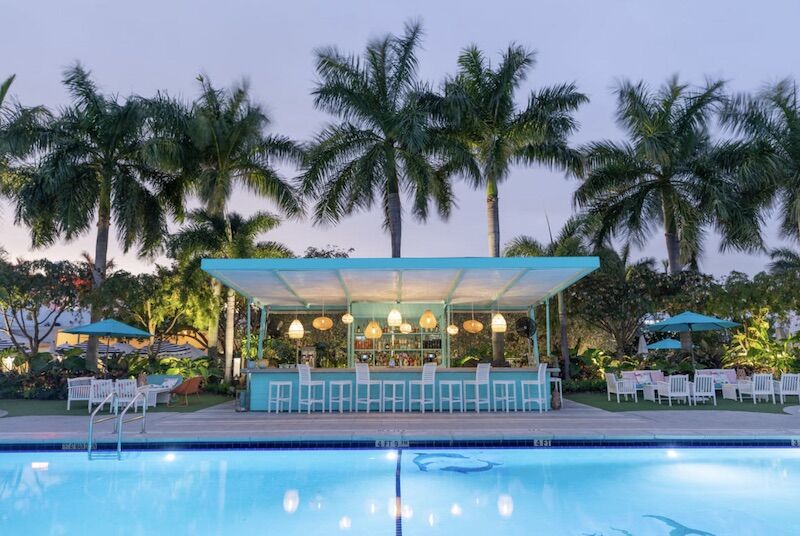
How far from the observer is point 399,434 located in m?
8.60

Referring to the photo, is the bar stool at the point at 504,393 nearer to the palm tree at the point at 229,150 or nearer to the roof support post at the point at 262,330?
the roof support post at the point at 262,330

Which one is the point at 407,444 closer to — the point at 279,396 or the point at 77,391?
the point at 279,396

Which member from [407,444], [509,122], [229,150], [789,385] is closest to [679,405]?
[789,385]

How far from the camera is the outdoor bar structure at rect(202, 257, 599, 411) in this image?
11.1 m

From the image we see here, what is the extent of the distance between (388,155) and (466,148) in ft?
7.80

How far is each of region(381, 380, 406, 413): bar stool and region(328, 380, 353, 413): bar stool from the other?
2.25 feet

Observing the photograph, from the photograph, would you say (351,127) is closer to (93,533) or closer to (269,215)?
(269,215)

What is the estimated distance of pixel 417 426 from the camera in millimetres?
9648

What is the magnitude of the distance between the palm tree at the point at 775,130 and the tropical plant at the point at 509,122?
4.86 metres

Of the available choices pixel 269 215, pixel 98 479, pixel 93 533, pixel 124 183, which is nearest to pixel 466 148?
pixel 269 215

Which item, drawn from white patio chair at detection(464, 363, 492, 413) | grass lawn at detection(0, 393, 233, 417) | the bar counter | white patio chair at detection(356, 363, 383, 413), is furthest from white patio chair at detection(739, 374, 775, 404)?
grass lawn at detection(0, 393, 233, 417)

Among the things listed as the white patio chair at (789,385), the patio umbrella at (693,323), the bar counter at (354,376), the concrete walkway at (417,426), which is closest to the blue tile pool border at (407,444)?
the concrete walkway at (417,426)

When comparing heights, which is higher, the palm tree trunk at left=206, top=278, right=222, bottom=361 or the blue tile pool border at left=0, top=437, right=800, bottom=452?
the palm tree trunk at left=206, top=278, right=222, bottom=361

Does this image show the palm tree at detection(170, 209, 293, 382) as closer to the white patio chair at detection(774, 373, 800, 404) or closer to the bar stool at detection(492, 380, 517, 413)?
the bar stool at detection(492, 380, 517, 413)
